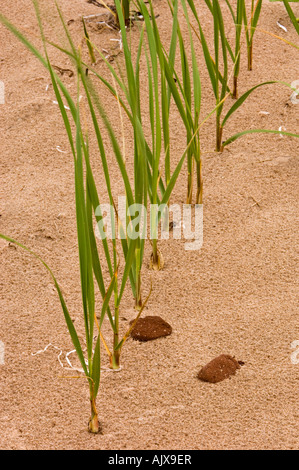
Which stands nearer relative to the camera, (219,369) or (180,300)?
(219,369)

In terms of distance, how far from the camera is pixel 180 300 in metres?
1.41

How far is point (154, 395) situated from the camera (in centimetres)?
119

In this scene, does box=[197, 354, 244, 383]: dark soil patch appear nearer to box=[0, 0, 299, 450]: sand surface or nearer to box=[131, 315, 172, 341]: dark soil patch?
box=[0, 0, 299, 450]: sand surface

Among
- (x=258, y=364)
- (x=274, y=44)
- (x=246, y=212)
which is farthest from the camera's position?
(x=274, y=44)

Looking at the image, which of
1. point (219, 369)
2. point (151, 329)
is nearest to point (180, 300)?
point (151, 329)

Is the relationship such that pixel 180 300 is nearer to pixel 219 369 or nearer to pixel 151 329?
pixel 151 329

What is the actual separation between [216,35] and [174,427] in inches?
40.9

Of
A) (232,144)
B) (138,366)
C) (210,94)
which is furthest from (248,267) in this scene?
(210,94)

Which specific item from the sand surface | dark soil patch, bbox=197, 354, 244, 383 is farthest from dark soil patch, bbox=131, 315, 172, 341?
dark soil patch, bbox=197, 354, 244, 383

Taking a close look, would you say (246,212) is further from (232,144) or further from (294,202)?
(232,144)

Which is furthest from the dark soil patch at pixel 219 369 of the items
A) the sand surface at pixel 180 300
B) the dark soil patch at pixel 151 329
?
the dark soil patch at pixel 151 329

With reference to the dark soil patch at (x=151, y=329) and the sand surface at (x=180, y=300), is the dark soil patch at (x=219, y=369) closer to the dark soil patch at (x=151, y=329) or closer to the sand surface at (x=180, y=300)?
the sand surface at (x=180, y=300)

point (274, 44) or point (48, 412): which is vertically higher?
point (274, 44)
